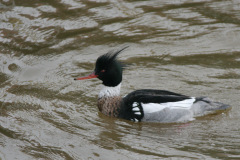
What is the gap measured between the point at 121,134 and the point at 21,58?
4410 mm

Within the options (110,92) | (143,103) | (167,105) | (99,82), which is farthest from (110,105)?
(99,82)

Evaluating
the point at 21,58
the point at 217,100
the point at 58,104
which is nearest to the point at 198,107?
the point at 217,100

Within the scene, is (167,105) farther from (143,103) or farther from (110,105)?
(110,105)

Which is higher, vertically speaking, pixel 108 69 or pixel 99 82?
pixel 108 69

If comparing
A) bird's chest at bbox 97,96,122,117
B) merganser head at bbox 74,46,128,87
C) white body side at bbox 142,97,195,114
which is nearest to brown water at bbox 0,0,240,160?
bird's chest at bbox 97,96,122,117

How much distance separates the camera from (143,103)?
22.2 ft

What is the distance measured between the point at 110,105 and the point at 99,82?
4.67 feet

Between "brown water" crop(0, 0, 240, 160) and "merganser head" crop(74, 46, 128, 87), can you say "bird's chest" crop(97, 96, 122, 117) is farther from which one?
"merganser head" crop(74, 46, 128, 87)

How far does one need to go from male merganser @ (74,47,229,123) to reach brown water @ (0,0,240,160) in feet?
0.63

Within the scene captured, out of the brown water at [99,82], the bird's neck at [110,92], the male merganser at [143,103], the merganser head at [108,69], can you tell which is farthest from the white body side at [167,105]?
the merganser head at [108,69]

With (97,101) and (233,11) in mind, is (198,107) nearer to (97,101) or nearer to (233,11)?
(97,101)

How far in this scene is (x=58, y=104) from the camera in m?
7.20

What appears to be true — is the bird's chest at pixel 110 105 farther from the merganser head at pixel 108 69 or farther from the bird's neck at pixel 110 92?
the merganser head at pixel 108 69

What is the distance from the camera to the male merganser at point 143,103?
6.75 meters
